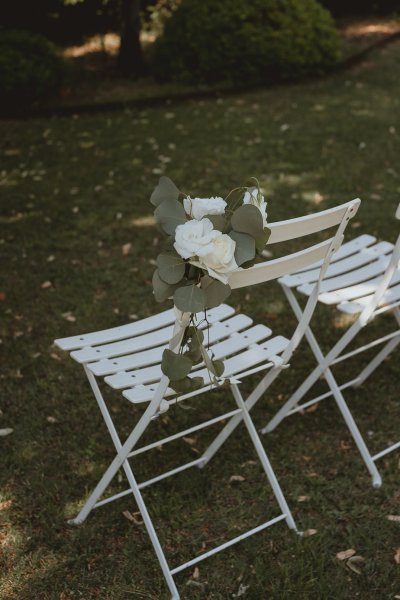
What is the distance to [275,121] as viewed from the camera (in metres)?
8.55

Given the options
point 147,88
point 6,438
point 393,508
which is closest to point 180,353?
point 393,508

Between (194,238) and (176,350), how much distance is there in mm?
453

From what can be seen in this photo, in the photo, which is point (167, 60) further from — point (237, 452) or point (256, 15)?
point (237, 452)

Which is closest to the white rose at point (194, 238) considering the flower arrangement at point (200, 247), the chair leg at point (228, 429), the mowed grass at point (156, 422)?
the flower arrangement at point (200, 247)

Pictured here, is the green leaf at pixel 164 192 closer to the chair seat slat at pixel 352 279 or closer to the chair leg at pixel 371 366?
the chair seat slat at pixel 352 279

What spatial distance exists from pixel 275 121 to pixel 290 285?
543 cm

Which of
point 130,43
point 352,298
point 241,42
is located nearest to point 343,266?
point 352,298

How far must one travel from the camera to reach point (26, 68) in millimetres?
9219

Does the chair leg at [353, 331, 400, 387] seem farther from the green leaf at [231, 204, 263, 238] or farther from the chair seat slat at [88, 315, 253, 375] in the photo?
the green leaf at [231, 204, 263, 238]

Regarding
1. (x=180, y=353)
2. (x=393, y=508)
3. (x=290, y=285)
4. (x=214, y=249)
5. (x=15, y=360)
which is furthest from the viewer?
(x=15, y=360)

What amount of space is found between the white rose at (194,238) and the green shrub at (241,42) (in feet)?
26.4

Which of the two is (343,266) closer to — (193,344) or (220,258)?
(193,344)

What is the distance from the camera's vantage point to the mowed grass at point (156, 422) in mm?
2967

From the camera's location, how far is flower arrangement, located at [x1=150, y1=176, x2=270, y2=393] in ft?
7.31
